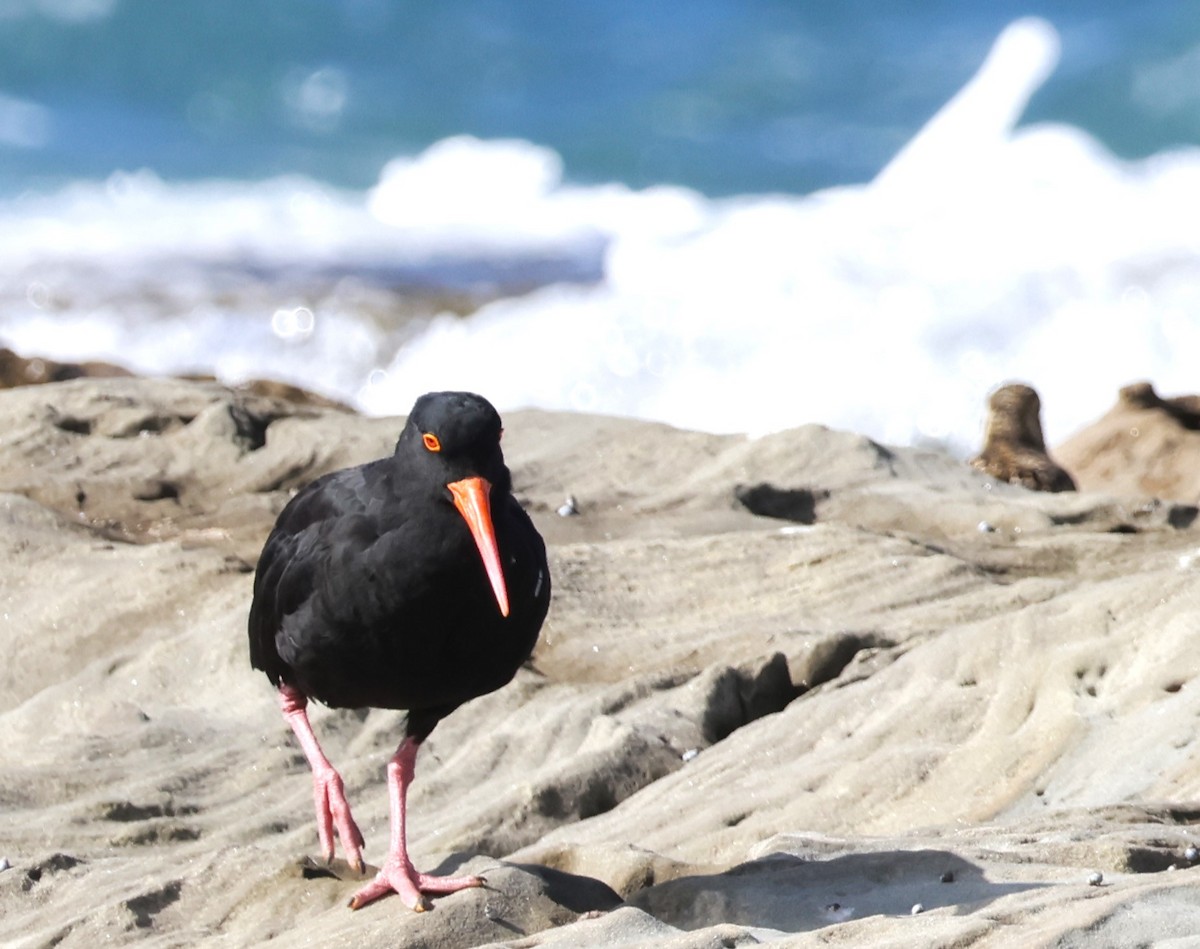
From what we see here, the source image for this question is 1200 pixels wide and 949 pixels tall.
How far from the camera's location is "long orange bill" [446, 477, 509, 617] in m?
3.89

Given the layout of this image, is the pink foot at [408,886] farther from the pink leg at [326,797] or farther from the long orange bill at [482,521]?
the long orange bill at [482,521]

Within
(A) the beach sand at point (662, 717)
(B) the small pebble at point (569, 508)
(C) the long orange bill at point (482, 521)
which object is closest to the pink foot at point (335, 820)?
(A) the beach sand at point (662, 717)

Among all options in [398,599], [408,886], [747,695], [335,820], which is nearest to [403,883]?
[408,886]

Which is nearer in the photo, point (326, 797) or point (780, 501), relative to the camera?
point (326, 797)

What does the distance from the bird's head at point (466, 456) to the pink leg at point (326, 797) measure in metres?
0.84

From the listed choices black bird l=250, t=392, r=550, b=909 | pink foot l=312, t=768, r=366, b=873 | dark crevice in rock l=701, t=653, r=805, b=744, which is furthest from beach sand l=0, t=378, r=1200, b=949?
black bird l=250, t=392, r=550, b=909

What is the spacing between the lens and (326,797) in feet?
14.9

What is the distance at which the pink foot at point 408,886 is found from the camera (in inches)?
157

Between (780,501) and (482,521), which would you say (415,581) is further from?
(780,501)

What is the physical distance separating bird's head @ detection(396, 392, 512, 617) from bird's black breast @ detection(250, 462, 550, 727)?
5 centimetres

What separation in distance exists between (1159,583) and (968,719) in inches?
38.9

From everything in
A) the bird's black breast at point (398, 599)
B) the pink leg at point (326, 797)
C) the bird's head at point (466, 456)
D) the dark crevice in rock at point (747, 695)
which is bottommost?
the dark crevice in rock at point (747, 695)

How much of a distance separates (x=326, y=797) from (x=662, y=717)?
2267 mm

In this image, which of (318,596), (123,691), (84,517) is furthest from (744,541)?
(318,596)
